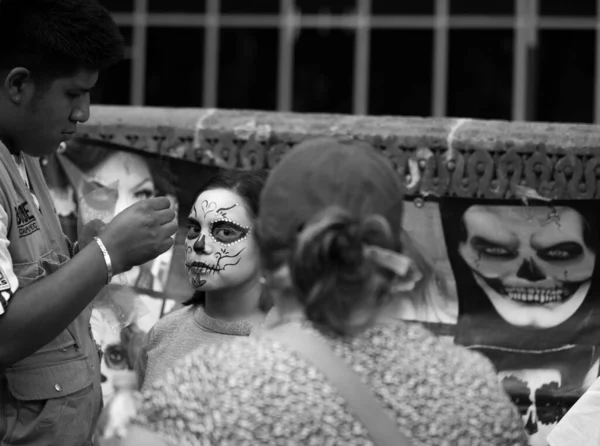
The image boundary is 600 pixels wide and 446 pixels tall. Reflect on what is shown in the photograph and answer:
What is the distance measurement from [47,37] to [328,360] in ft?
4.15

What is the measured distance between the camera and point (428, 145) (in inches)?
146

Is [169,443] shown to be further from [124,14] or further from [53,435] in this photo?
[124,14]

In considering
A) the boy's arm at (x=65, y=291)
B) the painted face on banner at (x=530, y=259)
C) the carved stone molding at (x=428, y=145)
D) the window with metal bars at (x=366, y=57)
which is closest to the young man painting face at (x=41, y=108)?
the boy's arm at (x=65, y=291)

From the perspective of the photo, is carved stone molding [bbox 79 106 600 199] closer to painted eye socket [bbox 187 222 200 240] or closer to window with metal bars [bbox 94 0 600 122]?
painted eye socket [bbox 187 222 200 240]

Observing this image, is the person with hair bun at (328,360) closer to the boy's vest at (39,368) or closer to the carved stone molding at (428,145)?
the boy's vest at (39,368)

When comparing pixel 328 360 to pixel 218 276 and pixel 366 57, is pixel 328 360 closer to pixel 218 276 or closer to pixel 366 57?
pixel 218 276

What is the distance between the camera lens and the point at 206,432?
5.46ft

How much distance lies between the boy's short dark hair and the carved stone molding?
128 cm

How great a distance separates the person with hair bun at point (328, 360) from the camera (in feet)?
5.42

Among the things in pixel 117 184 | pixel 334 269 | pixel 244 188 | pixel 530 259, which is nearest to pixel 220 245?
pixel 244 188

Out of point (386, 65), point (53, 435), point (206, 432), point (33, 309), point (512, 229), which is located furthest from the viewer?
point (386, 65)

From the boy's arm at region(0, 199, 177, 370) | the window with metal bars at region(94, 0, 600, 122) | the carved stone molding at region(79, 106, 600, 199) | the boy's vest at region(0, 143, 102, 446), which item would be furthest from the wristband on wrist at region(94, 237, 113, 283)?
the window with metal bars at region(94, 0, 600, 122)

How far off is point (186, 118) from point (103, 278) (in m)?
1.64

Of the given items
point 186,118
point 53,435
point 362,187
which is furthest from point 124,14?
point 362,187
